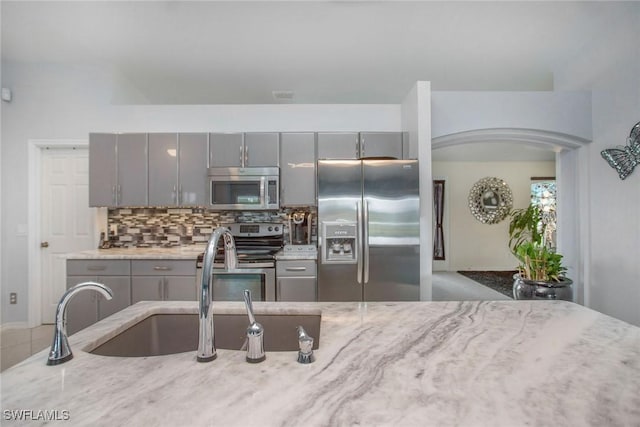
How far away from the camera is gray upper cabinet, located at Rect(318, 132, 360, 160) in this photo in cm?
348

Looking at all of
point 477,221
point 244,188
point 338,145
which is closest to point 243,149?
point 244,188

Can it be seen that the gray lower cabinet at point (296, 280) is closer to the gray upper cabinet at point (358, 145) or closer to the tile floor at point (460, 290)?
the gray upper cabinet at point (358, 145)

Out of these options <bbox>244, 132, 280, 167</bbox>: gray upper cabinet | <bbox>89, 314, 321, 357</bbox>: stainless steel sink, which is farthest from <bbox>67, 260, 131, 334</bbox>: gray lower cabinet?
<bbox>89, 314, 321, 357</bbox>: stainless steel sink

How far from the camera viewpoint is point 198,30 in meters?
2.79

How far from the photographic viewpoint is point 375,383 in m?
0.76

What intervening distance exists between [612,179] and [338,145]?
257 cm

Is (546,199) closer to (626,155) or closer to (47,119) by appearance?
(626,155)

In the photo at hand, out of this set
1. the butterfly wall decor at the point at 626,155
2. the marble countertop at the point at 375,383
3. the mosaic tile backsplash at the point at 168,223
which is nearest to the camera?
the marble countertop at the point at 375,383

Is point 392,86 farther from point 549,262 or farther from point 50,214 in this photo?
point 50,214

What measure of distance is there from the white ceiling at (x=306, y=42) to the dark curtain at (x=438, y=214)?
122 inches

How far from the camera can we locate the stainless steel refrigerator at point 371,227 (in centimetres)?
279

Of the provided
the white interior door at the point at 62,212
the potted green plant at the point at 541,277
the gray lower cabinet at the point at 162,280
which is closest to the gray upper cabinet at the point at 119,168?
the white interior door at the point at 62,212

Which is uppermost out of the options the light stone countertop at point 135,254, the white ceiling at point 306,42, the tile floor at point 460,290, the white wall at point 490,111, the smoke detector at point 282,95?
the white ceiling at point 306,42

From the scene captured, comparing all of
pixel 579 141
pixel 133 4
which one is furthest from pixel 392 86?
pixel 133 4
